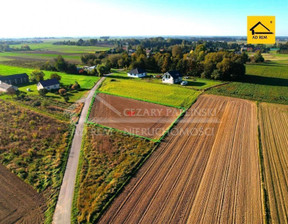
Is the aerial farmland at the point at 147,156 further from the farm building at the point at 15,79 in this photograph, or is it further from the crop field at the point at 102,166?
the farm building at the point at 15,79

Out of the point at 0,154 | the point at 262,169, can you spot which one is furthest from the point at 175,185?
the point at 0,154

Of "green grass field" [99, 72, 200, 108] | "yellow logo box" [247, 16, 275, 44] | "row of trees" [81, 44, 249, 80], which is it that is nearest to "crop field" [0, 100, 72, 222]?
"green grass field" [99, 72, 200, 108]

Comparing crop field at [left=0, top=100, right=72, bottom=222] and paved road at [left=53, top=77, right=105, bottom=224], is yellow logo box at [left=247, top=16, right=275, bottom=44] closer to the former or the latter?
paved road at [left=53, top=77, right=105, bottom=224]

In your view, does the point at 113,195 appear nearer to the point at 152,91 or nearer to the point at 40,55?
the point at 152,91

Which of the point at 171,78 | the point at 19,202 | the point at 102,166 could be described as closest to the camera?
the point at 19,202

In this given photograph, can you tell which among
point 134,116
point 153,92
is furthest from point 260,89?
point 134,116

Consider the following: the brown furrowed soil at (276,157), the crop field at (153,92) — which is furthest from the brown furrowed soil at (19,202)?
the crop field at (153,92)
